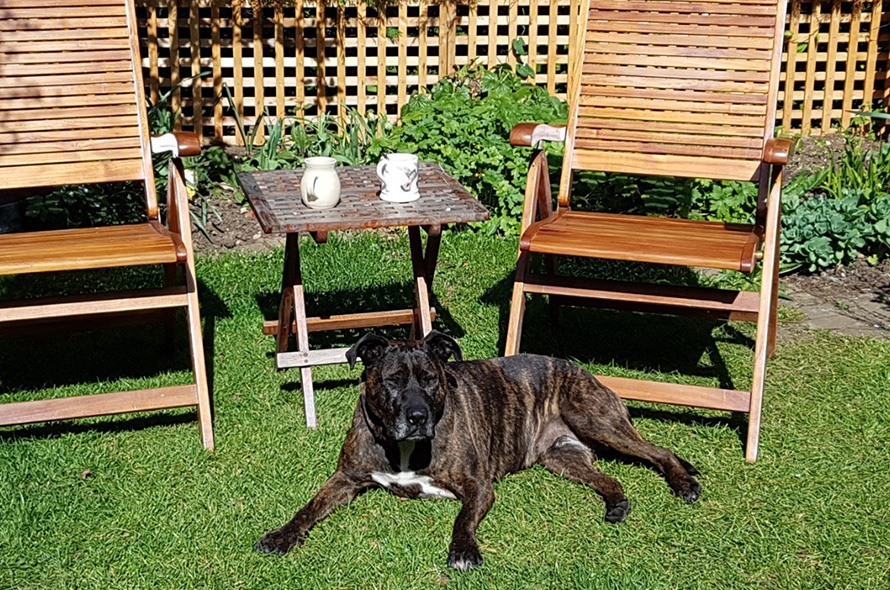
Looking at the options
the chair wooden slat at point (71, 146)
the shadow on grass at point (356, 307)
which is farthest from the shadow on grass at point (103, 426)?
the chair wooden slat at point (71, 146)

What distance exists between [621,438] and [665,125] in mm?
1667

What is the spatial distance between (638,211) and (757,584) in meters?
3.65

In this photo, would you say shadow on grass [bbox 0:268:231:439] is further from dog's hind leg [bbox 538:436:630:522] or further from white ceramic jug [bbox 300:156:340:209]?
dog's hind leg [bbox 538:436:630:522]

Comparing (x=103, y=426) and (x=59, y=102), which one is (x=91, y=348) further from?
(x=59, y=102)

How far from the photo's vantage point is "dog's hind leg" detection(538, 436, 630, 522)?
414cm

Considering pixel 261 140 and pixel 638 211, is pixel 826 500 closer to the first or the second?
pixel 638 211

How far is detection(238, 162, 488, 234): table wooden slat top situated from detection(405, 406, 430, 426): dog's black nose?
0.91m

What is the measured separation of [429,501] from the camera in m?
4.22

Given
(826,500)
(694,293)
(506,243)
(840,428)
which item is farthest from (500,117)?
(826,500)

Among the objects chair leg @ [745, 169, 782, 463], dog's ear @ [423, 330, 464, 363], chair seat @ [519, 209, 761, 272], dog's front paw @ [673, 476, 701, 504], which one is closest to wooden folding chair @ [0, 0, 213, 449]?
dog's ear @ [423, 330, 464, 363]

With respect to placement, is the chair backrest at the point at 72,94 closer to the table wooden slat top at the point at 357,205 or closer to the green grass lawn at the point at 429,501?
the table wooden slat top at the point at 357,205

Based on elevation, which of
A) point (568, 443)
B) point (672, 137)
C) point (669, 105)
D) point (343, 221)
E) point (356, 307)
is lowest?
point (568, 443)

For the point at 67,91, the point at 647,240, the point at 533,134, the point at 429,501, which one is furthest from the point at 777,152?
the point at 67,91

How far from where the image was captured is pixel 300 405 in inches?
197
